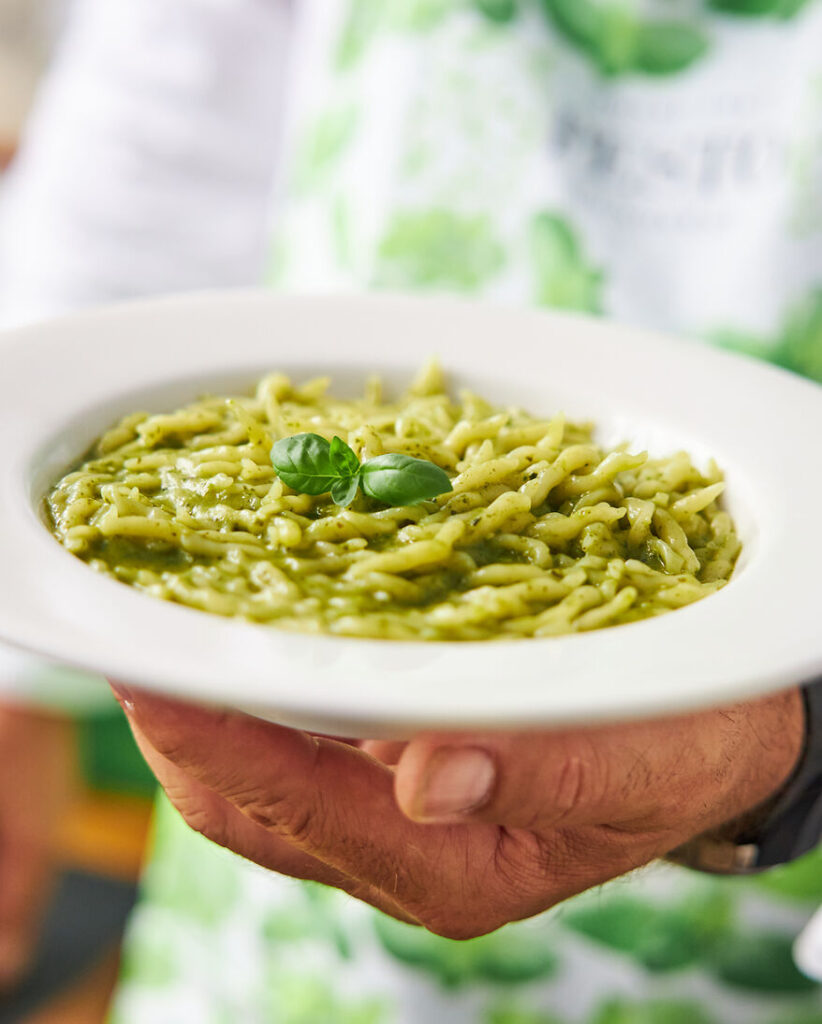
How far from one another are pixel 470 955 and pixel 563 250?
1793 mm

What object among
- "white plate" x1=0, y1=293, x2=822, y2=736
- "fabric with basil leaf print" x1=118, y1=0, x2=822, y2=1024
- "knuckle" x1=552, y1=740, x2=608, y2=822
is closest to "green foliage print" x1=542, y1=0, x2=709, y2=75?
"fabric with basil leaf print" x1=118, y1=0, x2=822, y2=1024

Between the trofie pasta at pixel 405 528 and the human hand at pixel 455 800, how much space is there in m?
0.18

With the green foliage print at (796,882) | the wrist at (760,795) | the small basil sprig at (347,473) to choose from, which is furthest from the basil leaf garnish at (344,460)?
the green foliage print at (796,882)

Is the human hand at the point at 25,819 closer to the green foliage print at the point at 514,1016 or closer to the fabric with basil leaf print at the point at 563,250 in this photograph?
the fabric with basil leaf print at the point at 563,250

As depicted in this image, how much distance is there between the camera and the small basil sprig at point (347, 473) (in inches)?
55.4

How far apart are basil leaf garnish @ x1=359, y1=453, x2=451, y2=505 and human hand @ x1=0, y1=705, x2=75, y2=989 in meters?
2.96

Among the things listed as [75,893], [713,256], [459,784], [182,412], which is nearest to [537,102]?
[713,256]

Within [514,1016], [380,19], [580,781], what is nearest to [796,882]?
[514,1016]

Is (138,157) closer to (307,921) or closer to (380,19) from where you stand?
(380,19)

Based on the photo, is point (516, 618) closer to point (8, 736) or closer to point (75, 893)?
point (8, 736)

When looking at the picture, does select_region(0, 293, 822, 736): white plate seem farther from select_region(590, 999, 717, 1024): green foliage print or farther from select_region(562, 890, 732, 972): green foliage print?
select_region(590, 999, 717, 1024): green foliage print

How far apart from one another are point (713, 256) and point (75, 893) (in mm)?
3717

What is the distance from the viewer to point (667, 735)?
1.61m

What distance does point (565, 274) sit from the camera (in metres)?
2.79
